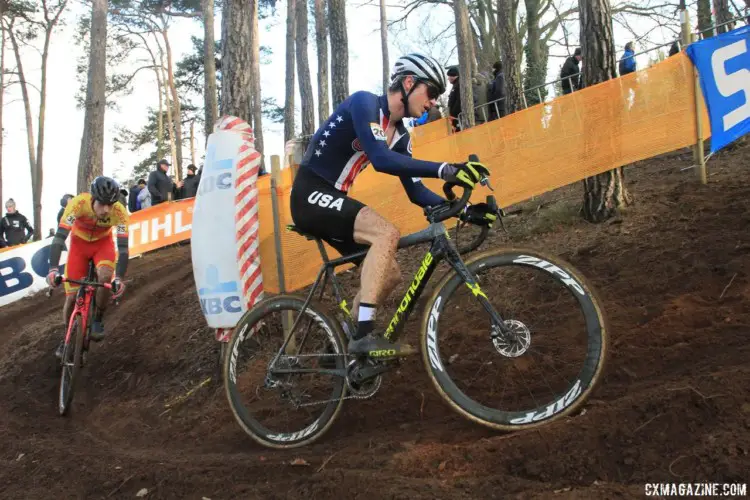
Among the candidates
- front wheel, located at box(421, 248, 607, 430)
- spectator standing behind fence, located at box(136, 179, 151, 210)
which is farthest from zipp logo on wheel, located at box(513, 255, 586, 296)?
spectator standing behind fence, located at box(136, 179, 151, 210)

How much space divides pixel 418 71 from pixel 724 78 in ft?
15.2

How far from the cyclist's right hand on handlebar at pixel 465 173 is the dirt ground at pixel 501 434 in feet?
4.52

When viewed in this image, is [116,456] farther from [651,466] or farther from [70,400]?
[651,466]

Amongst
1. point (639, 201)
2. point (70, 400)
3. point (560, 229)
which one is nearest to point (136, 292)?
point (70, 400)

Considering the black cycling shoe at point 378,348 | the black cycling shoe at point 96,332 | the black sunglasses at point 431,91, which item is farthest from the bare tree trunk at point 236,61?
the black cycling shoe at point 378,348

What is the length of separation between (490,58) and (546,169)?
2662 cm

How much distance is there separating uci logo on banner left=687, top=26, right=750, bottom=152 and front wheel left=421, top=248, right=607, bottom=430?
3690 millimetres

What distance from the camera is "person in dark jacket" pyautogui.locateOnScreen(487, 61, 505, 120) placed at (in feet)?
44.1

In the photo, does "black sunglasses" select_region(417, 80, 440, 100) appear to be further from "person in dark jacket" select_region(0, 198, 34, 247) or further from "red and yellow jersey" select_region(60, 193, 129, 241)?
"person in dark jacket" select_region(0, 198, 34, 247)

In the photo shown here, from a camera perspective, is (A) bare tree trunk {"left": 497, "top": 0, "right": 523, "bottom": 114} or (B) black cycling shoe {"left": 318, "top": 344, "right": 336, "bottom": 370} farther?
Answer: (A) bare tree trunk {"left": 497, "top": 0, "right": 523, "bottom": 114}

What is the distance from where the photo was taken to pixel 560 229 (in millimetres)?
6469

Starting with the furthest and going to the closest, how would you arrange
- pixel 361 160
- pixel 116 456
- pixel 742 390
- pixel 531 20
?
pixel 531 20 < pixel 116 456 < pixel 361 160 < pixel 742 390

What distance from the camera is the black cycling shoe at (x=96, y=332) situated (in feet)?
20.5

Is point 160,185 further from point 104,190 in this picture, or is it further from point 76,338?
point 76,338
